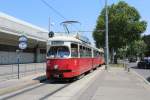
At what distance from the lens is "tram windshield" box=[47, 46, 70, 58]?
25.1 metres

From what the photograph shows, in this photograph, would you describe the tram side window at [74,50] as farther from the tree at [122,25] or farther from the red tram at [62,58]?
the tree at [122,25]

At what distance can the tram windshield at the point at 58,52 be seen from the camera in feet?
82.5

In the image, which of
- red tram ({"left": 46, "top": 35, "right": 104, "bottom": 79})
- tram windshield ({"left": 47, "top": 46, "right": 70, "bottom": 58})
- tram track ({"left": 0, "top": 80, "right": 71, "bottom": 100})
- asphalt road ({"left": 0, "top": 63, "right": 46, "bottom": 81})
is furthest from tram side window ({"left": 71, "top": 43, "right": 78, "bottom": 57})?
tram track ({"left": 0, "top": 80, "right": 71, "bottom": 100})

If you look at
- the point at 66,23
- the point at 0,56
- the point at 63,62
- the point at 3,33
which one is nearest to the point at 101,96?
the point at 63,62

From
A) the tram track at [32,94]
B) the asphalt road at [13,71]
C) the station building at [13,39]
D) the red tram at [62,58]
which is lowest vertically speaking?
the tram track at [32,94]

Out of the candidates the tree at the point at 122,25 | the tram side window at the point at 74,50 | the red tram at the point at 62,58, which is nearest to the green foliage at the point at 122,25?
the tree at the point at 122,25

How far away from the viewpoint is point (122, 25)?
76.6m

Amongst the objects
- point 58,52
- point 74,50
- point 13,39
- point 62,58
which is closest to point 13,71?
point 74,50

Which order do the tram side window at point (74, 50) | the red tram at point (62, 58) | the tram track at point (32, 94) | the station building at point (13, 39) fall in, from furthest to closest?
the station building at point (13, 39), the tram side window at point (74, 50), the red tram at point (62, 58), the tram track at point (32, 94)

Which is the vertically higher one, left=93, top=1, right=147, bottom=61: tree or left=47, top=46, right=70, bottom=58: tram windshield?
left=93, top=1, right=147, bottom=61: tree

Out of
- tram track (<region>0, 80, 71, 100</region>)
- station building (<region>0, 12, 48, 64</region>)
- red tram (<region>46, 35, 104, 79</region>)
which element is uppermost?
station building (<region>0, 12, 48, 64</region>)

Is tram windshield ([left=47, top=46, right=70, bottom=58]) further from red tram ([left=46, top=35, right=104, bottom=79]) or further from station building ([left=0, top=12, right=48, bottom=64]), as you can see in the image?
station building ([left=0, top=12, right=48, bottom=64])

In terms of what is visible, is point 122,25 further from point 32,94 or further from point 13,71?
point 32,94

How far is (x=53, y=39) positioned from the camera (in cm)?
2570
